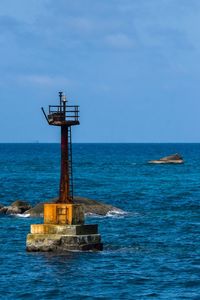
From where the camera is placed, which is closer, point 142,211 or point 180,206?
point 142,211

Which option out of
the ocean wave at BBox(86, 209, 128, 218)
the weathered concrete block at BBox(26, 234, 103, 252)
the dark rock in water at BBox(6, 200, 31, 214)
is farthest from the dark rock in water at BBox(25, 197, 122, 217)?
the weathered concrete block at BBox(26, 234, 103, 252)

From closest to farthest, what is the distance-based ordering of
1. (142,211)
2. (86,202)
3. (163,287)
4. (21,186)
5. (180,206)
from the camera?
(163,287), (86,202), (142,211), (180,206), (21,186)

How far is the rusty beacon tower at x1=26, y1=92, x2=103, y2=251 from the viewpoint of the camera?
139 ft

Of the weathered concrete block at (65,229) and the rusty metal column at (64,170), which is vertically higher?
the rusty metal column at (64,170)

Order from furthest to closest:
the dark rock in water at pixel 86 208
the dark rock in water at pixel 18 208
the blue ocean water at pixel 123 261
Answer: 1. the dark rock in water at pixel 18 208
2. the dark rock in water at pixel 86 208
3. the blue ocean water at pixel 123 261

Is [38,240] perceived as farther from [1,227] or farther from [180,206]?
[180,206]

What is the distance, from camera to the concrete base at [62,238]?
1668 inches

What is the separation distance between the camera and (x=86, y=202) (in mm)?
62938

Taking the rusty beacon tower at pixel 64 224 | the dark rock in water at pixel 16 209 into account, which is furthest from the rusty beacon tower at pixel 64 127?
the dark rock in water at pixel 16 209

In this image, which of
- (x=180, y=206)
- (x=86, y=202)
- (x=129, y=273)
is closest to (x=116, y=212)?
(x=86, y=202)

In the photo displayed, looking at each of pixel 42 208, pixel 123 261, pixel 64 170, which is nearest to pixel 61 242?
pixel 123 261

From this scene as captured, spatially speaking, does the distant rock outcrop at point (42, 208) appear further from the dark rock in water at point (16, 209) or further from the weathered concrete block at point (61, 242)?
the weathered concrete block at point (61, 242)

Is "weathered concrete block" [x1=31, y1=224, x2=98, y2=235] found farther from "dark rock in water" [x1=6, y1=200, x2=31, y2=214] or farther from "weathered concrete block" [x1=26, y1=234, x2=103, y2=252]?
"dark rock in water" [x1=6, y1=200, x2=31, y2=214]

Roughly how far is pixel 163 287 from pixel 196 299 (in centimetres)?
243
